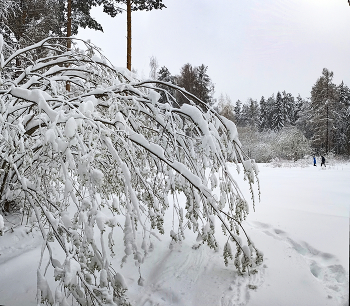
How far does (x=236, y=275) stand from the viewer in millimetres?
2244

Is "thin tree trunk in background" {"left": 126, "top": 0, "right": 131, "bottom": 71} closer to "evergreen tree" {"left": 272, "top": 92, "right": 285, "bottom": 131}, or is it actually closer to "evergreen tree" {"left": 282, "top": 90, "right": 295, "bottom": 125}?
"evergreen tree" {"left": 272, "top": 92, "right": 285, "bottom": 131}

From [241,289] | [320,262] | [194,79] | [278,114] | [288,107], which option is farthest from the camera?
[278,114]

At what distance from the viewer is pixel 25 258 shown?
2689mm

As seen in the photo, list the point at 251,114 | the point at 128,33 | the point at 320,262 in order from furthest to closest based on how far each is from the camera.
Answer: the point at 251,114
the point at 128,33
the point at 320,262

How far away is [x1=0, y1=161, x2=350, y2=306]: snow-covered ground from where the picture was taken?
178 centimetres

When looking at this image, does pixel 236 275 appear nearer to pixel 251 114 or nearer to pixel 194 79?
pixel 194 79

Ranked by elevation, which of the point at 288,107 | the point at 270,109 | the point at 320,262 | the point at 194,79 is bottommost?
the point at 320,262

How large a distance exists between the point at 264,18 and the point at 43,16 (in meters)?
8.53

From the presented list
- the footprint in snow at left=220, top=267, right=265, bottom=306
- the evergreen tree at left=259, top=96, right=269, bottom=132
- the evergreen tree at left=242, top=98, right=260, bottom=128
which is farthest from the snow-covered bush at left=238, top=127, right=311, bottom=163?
the footprint in snow at left=220, top=267, right=265, bottom=306

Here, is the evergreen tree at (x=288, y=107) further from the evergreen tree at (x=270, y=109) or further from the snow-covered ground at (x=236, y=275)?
the snow-covered ground at (x=236, y=275)

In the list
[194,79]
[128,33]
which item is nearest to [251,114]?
[194,79]

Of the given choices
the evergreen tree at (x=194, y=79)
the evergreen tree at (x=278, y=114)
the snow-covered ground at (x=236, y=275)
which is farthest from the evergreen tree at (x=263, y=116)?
the snow-covered ground at (x=236, y=275)

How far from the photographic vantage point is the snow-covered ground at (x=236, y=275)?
5.84 feet

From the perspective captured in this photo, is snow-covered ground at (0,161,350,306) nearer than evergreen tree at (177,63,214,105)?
Yes
